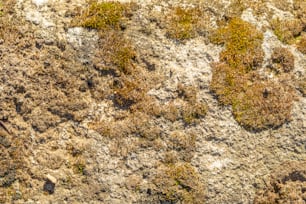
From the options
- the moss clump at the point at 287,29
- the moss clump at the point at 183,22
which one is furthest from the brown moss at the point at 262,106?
the moss clump at the point at 183,22

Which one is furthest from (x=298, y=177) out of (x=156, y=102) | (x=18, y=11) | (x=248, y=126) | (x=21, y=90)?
(x=18, y=11)

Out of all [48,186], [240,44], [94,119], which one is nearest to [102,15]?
[94,119]

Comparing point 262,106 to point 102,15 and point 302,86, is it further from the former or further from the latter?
point 102,15

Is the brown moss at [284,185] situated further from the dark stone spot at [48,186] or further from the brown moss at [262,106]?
the dark stone spot at [48,186]

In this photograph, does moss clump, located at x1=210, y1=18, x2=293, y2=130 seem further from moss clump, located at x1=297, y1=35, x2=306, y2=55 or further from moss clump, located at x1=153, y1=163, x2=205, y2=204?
moss clump, located at x1=153, y1=163, x2=205, y2=204

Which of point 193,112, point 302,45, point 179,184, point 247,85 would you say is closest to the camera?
point 179,184
